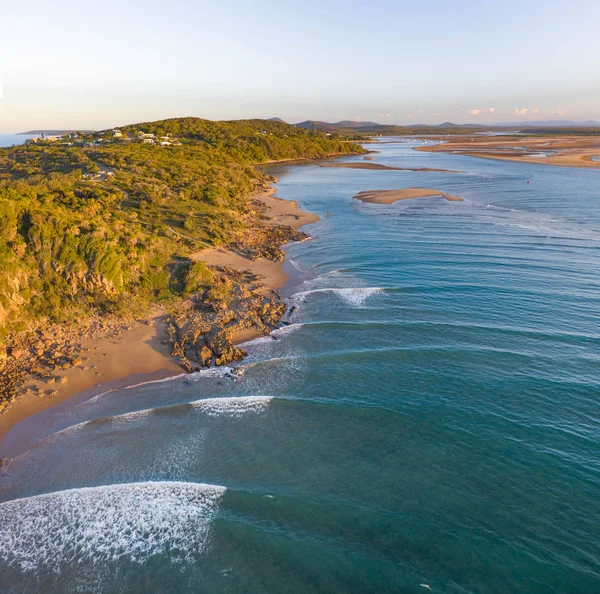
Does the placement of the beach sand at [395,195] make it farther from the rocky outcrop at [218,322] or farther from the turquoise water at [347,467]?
the rocky outcrop at [218,322]

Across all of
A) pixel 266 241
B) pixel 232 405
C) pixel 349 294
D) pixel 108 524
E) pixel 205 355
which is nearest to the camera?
pixel 108 524

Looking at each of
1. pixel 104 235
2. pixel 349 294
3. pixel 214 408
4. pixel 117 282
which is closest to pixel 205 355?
pixel 214 408

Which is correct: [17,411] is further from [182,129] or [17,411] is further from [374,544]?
[182,129]

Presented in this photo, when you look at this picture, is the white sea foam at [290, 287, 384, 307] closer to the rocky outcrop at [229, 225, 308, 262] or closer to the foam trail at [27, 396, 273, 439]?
the rocky outcrop at [229, 225, 308, 262]

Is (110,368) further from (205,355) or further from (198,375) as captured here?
(205,355)

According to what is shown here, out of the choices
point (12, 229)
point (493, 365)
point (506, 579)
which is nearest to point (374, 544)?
point (506, 579)

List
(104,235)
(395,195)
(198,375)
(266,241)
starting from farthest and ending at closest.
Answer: (395,195) → (266,241) → (104,235) → (198,375)

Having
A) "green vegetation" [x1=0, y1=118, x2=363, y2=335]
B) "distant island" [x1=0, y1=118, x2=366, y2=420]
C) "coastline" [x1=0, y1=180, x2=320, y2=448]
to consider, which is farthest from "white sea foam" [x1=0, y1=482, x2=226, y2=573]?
"green vegetation" [x1=0, y1=118, x2=363, y2=335]
